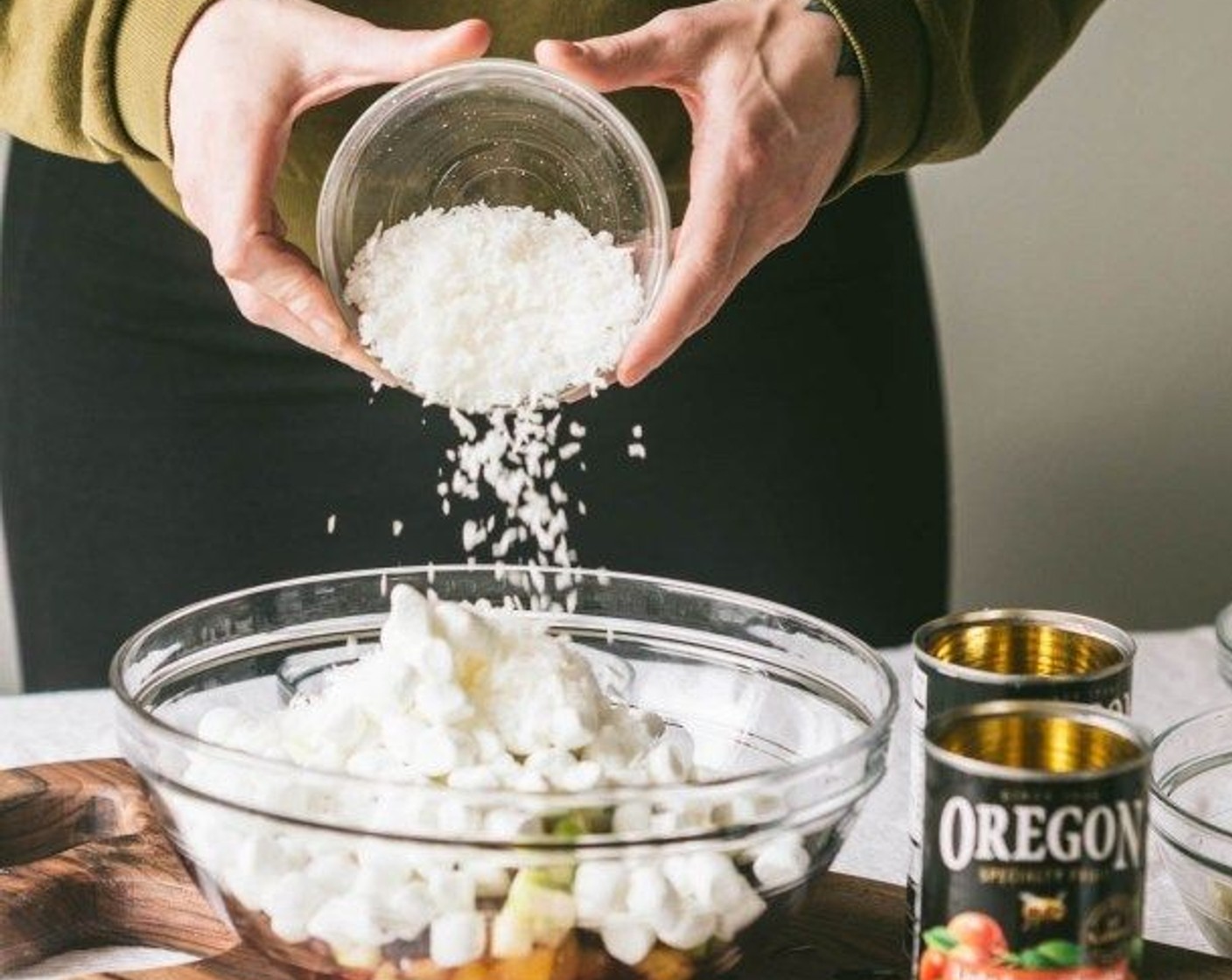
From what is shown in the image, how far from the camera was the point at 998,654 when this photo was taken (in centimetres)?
95

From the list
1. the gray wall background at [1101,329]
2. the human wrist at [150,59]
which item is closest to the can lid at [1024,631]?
the human wrist at [150,59]

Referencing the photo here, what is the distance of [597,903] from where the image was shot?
33.2 inches

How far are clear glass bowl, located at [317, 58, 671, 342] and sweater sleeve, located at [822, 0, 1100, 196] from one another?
0.78ft

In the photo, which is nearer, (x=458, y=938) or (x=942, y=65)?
(x=458, y=938)

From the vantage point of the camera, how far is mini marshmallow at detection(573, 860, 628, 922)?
84 centimetres

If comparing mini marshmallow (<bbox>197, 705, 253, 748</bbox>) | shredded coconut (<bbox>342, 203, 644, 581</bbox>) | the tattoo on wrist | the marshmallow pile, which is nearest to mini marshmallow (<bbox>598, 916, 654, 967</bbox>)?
the marshmallow pile

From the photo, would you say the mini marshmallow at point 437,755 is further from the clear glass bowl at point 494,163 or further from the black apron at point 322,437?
the black apron at point 322,437

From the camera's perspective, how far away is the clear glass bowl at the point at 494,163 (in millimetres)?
1145

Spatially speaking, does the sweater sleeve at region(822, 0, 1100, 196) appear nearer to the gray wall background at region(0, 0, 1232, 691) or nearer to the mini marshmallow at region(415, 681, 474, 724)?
the mini marshmallow at region(415, 681, 474, 724)

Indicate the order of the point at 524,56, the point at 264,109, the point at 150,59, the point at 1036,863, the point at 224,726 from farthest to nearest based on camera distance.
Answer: the point at 524,56, the point at 150,59, the point at 264,109, the point at 224,726, the point at 1036,863

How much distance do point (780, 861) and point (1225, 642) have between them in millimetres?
469

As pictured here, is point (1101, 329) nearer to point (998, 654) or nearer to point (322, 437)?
point (322, 437)

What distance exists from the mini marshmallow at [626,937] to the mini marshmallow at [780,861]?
61 mm

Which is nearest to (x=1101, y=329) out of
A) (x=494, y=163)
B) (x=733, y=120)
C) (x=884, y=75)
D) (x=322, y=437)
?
(x=322, y=437)
